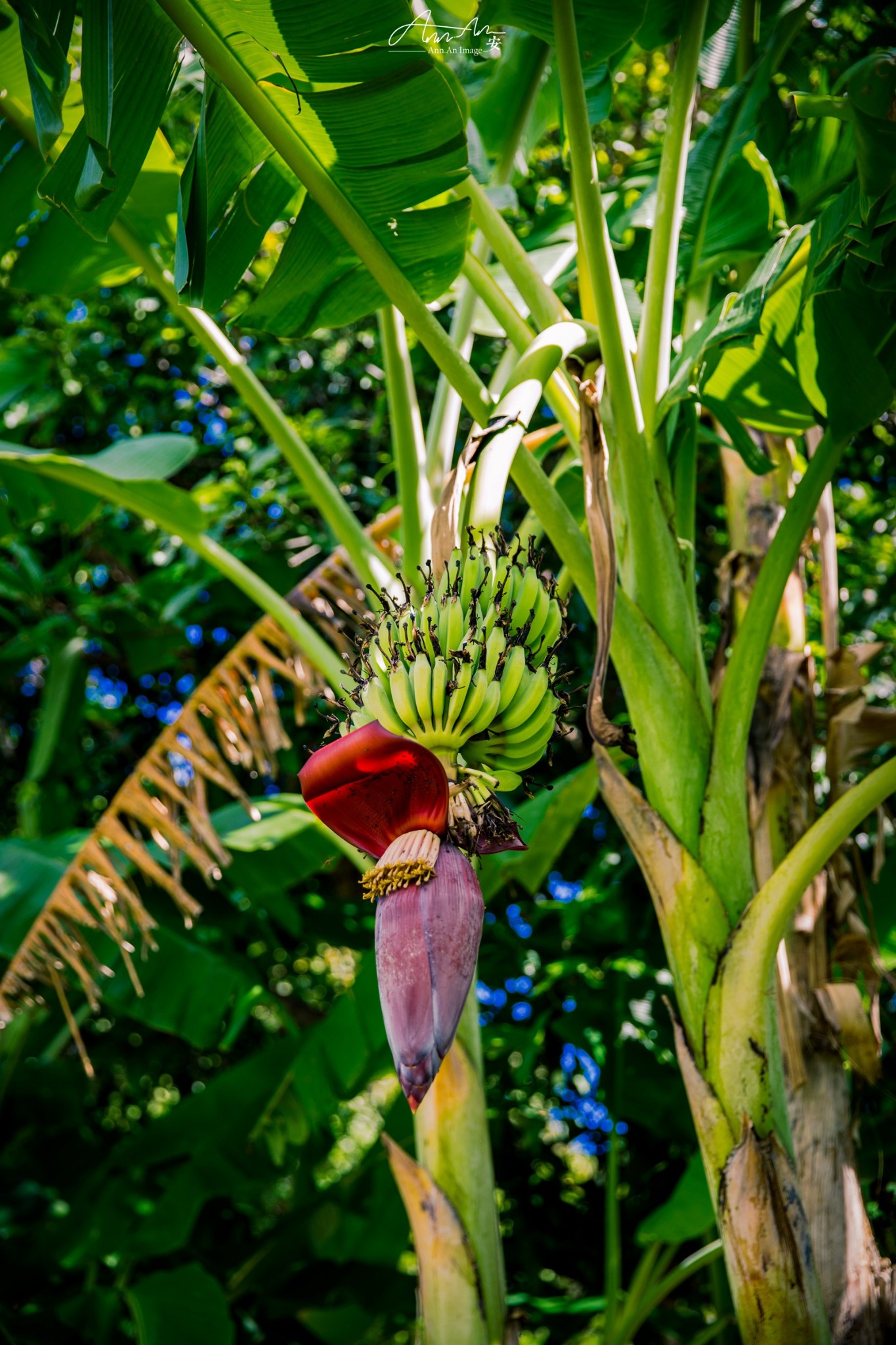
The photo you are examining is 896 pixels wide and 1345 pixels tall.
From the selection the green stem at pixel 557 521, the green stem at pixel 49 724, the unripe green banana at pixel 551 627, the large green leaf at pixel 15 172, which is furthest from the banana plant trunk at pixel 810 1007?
the green stem at pixel 49 724

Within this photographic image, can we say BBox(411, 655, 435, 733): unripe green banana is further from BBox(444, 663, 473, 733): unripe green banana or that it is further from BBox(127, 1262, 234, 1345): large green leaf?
BBox(127, 1262, 234, 1345): large green leaf

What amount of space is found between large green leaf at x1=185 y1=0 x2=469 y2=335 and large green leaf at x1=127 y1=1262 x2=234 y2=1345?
6.54ft

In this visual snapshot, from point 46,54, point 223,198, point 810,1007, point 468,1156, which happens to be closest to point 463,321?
point 223,198

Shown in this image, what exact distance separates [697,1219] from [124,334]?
10.2ft

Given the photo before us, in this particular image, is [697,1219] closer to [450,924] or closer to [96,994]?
[96,994]

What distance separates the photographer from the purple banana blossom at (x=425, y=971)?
2.42 feet

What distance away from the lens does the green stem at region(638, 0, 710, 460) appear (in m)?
1.43

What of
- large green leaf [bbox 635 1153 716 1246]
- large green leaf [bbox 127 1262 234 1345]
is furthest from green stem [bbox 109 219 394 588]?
large green leaf [bbox 127 1262 234 1345]

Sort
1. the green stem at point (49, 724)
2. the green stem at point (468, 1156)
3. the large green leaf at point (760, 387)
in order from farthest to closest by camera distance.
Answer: the green stem at point (49, 724)
the large green leaf at point (760, 387)
the green stem at point (468, 1156)

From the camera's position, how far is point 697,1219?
1753 millimetres

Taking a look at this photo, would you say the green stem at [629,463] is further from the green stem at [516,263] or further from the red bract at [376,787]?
the red bract at [376,787]

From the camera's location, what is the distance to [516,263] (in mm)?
1499

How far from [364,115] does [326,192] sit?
99mm

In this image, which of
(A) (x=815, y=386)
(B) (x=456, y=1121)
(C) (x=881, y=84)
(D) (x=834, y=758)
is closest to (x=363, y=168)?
(C) (x=881, y=84)
